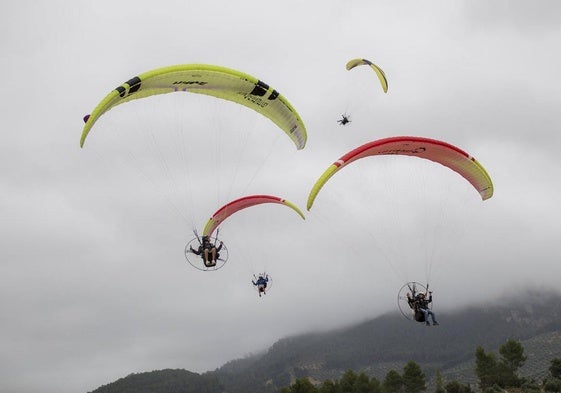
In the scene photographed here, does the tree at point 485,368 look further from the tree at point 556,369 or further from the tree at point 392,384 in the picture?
the tree at point 392,384

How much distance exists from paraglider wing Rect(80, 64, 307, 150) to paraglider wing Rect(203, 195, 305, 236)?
651 cm

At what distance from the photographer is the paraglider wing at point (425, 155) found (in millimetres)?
22484

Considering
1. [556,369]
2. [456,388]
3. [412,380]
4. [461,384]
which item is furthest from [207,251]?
[412,380]

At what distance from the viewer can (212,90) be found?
24.2 m

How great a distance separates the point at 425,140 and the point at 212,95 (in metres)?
10.8

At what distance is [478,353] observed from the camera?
65.9 meters

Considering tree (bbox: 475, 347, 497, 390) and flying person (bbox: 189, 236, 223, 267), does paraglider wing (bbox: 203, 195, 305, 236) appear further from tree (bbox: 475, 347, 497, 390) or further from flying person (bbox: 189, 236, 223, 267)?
tree (bbox: 475, 347, 497, 390)

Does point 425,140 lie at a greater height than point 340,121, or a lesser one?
lesser

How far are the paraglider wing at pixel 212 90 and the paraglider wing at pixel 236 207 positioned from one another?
6.51m

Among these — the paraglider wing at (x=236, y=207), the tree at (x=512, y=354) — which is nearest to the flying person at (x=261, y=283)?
the paraglider wing at (x=236, y=207)

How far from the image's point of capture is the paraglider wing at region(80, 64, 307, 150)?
19.9 meters

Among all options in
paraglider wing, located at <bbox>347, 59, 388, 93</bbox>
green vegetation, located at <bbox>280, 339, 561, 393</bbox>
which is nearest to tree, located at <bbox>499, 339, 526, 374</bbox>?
green vegetation, located at <bbox>280, 339, 561, 393</bbox>

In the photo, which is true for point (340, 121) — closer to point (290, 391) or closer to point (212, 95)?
point (212, 95)

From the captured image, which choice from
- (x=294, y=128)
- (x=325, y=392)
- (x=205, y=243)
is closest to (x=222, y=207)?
(x=205, y=243)
